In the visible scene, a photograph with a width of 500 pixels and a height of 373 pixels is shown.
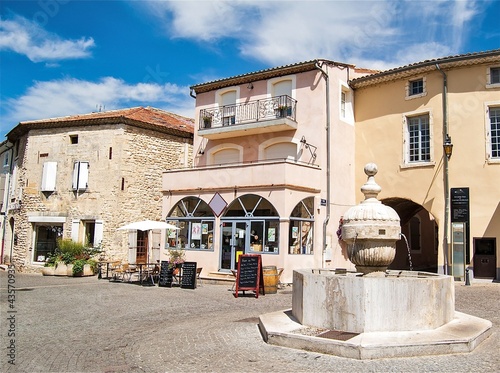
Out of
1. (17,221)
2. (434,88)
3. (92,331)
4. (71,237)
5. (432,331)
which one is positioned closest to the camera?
(432,331)

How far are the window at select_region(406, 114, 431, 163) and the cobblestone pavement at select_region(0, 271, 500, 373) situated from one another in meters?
6.23

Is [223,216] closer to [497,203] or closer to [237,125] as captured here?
[237,125]

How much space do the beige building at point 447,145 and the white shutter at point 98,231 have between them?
1241 cm

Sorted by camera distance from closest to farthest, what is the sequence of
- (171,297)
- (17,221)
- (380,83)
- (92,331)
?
(92,331) → (171,297) → (380,83) → (17,221)

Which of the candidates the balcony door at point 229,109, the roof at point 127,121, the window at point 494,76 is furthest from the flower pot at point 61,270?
the window at point 494,76

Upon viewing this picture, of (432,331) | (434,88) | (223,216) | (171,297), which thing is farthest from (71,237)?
(432,331)

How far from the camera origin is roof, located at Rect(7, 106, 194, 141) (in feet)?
77.1

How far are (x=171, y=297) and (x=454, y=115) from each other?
1235cm

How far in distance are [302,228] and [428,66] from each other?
7.91 metres

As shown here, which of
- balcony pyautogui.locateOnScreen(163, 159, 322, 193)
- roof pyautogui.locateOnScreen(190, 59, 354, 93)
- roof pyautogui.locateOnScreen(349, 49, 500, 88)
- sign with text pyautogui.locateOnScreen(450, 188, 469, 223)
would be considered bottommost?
sign with text pyautogui.locateOnScreen(450, 188, 469, 223)

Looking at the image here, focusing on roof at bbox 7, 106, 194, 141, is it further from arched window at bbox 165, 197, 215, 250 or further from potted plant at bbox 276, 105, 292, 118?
potted plant at bbox 276, 105, 292, 118

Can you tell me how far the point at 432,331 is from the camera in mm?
7207

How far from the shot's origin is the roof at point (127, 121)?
23.5 m

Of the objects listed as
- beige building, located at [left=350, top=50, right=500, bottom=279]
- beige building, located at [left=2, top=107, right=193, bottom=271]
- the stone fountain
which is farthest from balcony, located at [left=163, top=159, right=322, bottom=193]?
the stone fountain
